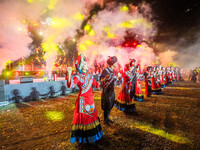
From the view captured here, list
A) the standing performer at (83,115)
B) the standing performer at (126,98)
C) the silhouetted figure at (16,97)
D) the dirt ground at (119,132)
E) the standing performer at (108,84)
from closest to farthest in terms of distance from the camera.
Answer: the standing performer at (83,115) → the dirt ground at (119,132) → the standing performer at (108,84) → the standing performer at (126,98) → the silhouetted figure at (16,97)

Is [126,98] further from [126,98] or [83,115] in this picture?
[83,115]

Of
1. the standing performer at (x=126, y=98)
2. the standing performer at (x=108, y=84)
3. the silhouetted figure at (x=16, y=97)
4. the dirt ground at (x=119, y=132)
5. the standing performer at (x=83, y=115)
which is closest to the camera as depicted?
the standing performer at (x=83, y=115)

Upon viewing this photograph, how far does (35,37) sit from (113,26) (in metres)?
14.0

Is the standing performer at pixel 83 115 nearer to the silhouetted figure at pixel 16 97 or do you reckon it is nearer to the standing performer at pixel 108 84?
the standing performer at pixel 108 84

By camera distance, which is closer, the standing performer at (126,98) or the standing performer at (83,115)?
the standing performer at (83,115)

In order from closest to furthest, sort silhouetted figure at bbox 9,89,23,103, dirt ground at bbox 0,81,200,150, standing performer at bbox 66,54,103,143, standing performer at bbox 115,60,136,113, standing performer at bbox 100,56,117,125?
standing performer at bbox 66,54,103,143
dirt ground at bbox 0,81,200,150
standing performer at bbox 100,56,117,125
standing performer at bbox 115,60,136,113
silhouetted figure at bbox 9,89,23,103

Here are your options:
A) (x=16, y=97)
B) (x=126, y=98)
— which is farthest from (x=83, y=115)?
(x=16, y=97)

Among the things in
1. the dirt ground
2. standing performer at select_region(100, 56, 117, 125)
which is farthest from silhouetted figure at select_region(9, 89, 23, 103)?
standing performer at select_region(100, 56, 117, 125)

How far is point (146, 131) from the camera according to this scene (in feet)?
10.5

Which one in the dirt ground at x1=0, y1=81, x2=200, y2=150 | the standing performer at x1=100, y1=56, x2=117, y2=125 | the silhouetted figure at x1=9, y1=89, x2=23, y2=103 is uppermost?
the standing performer at x1=100, y1=56, x2=117, y2=125

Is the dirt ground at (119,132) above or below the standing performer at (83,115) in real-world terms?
below

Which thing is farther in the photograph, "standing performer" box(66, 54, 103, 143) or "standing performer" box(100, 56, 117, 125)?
"standing performer" box(100, 56, 117, 125)

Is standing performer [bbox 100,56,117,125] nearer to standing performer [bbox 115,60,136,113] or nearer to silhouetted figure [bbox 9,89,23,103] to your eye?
standing performer [bbox 115,60,136,113]

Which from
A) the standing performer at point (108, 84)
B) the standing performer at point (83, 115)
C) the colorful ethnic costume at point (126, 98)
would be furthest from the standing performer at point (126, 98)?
the standing performer at point (83, 115)
